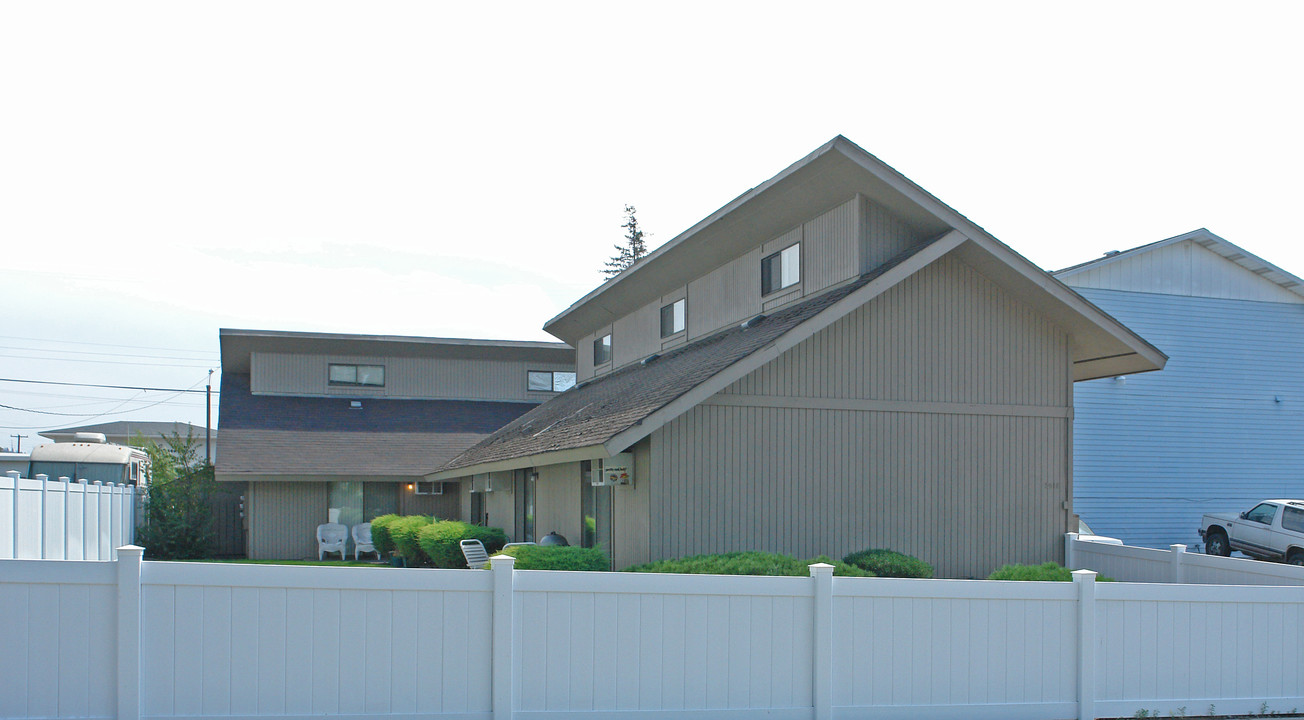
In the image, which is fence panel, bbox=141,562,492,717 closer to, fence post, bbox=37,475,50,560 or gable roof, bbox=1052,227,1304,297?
fence post, bbox=37,475,50,560

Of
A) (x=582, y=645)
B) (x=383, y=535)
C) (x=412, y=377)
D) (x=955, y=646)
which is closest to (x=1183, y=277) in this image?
(x=383, y=535)

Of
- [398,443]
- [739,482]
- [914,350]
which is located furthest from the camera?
[398,443]

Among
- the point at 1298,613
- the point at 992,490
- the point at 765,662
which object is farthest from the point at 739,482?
the point at 1298,613

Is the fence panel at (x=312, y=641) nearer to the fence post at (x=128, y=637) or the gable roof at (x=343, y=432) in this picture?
the fence post at (x=128, y=637)

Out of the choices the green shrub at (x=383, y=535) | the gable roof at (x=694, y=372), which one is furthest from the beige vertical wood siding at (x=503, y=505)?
the green shrub at (x=383, y=535)

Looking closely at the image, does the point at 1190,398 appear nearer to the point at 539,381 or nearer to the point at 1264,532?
the point at 1264,532

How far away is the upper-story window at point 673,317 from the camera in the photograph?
66.1 feet

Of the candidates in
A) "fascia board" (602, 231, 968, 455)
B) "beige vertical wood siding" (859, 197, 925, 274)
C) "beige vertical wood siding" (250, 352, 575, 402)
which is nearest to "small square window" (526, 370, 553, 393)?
"beige vertical wood siding" (250, 352, 575, 402)

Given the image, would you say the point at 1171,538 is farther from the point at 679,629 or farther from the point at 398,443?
the point at 679,629

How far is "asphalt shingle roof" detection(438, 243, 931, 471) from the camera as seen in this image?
534 inches

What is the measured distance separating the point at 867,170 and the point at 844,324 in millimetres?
2079

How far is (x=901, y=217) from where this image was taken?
14695 mm

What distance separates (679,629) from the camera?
8023mm

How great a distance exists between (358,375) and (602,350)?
10999 mm
